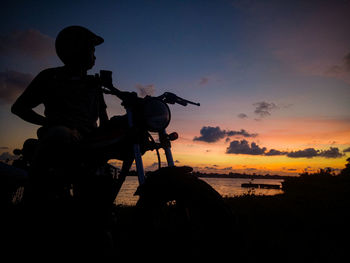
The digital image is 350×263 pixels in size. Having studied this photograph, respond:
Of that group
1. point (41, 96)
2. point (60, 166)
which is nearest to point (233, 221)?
point (60, 166)

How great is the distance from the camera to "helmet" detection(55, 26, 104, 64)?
2.21m

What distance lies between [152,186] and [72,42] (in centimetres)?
199

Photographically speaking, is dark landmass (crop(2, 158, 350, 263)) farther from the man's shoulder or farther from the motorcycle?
the man's shoulder

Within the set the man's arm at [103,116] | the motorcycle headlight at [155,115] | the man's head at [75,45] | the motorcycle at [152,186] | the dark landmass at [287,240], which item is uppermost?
the man's head at [75,45]

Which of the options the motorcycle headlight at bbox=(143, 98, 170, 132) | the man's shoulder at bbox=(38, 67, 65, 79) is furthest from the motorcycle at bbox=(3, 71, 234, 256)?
the man's shoulder at bbox=(38, 67, 65, 79)

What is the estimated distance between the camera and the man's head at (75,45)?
221cm

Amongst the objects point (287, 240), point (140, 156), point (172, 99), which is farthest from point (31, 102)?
point (287, 240)

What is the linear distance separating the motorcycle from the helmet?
727mm

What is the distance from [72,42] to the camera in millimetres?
2215

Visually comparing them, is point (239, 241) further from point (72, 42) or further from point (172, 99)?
point (72, 42)

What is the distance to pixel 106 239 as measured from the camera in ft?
5.78

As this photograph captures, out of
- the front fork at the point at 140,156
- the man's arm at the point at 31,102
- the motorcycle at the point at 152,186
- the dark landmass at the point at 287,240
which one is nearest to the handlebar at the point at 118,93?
the motorcycle at the point at 152,186

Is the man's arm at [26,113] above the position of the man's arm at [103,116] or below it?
below

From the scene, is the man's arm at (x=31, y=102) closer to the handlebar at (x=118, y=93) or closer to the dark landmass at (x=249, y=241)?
the handlebar at (x=118, y=93)
